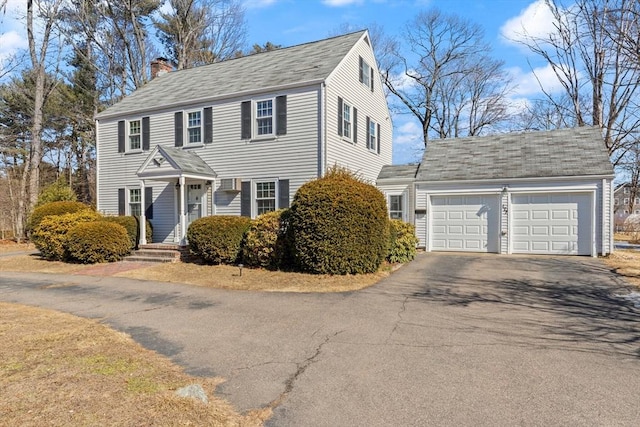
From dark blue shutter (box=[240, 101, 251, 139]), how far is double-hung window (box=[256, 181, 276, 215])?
73.7 inches

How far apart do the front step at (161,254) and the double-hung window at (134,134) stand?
5.20 metres

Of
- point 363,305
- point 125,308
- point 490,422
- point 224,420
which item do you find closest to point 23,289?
point 125,308

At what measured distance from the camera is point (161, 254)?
45.1 feet

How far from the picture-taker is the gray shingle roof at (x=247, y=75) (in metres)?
14.2

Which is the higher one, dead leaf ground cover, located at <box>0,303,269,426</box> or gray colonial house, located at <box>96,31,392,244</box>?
gray colonial house, located at <box>96,31,392,244</box>

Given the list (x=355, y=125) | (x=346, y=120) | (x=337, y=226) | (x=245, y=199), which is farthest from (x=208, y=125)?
(x=337, y=226)

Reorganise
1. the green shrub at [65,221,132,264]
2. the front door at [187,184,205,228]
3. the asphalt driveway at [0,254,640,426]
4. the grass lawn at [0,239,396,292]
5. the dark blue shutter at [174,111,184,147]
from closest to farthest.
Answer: the asphalt driveway at [0,254,640,426] → the grass lawn at [0,239,396,292] → the green shrub at [65,221,132,264] → the front door at [187,184,205,228] → the dark blue shutter at [174,111,184,147]

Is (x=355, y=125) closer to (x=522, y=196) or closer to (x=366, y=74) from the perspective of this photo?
(x=366, y=74)

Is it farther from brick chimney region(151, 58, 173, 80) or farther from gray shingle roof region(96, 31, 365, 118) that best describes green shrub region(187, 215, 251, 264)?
brick chimney region(151, 58, 173, 80)

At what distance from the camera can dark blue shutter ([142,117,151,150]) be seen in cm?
1647

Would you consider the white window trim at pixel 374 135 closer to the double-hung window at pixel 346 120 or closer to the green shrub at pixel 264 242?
the double-hung window at pixel 346 120

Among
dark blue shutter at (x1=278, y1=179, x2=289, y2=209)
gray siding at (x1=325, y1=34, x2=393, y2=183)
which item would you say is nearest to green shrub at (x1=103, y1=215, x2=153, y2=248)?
dark blue shutter at (x1=278, y1=179, x2=289, y2=209)

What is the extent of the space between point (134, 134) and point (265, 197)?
733 centimetres

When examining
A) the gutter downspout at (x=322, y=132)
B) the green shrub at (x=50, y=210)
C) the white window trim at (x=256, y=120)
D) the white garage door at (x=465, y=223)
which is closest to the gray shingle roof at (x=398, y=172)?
the white garage door at (x=465, y=223)
